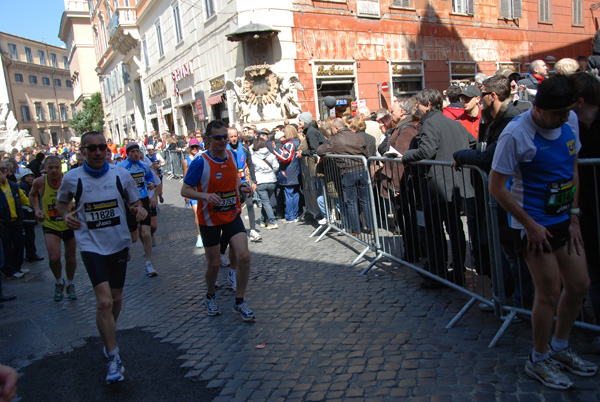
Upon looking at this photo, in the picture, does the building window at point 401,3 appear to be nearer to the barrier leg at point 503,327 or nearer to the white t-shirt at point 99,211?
the white t-shirt at point 99,211

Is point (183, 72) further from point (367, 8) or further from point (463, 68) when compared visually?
point (463, 68)

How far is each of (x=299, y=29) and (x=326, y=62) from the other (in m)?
1.51

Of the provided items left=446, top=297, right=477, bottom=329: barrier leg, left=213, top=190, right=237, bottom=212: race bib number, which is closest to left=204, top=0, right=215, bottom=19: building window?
left=213, top=190, right=237, bottom=212: race bib number

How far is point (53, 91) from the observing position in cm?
8119

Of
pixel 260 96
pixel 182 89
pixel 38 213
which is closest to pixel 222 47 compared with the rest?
pixel 260 96

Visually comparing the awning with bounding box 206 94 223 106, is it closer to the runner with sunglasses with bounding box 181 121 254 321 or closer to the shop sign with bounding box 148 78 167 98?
the shop sign with bounding box 148 78 167 98

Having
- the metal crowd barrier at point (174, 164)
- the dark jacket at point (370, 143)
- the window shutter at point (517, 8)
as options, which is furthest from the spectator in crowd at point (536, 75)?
the window shutter at point (517, 8)

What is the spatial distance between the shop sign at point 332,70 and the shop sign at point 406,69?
231 cm

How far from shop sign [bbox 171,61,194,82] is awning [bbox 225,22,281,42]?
6253 millimetres

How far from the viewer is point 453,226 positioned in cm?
472

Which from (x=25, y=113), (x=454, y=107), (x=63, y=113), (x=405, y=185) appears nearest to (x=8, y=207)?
(x=405, y=185)

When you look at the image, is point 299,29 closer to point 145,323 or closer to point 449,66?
point 449,66

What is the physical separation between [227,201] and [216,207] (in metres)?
0.14

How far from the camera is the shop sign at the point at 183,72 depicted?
21319 mm
